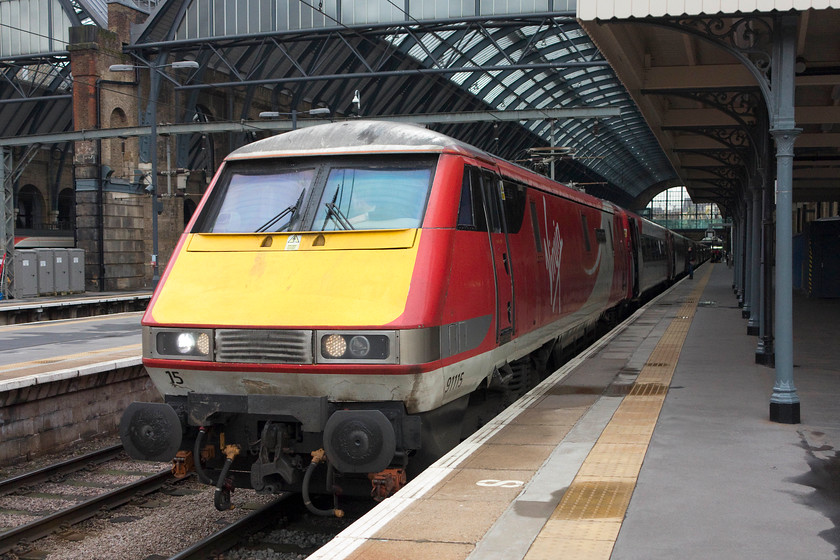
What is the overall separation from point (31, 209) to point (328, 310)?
5115 cm

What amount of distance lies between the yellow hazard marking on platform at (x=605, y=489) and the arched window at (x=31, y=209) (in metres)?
48.3

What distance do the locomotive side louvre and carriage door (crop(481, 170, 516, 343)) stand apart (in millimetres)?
40

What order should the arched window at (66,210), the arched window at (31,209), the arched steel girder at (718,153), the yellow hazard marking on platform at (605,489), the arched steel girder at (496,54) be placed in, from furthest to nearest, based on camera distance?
the arched window at (66,210) < the arched window at (31,209) < the arched steel girder at (496,54) < the arched steel girder at (718,153) < the yellow hazard marking on platform at (605,489)

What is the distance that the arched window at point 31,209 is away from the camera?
51.7 meters

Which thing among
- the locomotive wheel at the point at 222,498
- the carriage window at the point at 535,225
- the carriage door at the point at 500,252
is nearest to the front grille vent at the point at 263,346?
the locomotive wheel at the point at 222,498

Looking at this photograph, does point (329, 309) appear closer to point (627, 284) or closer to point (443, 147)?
point (443, 147)

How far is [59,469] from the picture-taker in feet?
33.8

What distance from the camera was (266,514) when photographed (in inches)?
306

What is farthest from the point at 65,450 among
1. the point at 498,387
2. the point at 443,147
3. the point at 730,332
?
the point at 730,332

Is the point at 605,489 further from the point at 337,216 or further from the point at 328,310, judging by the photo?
the point at 337,216

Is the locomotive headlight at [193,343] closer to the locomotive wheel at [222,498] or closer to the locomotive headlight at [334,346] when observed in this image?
the locomotive headlight at [334,346]

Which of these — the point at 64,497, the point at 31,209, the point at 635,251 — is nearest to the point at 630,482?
the point at 64,497

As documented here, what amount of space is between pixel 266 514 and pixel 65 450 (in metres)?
5.27

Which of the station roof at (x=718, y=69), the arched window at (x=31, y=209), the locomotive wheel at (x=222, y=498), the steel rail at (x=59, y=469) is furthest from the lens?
the arched window at (x=31, y=209)
